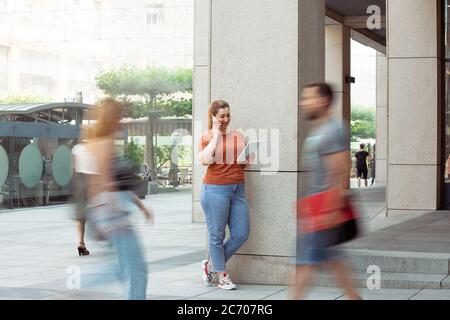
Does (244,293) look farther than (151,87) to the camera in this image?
No

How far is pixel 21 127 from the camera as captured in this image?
23484mm

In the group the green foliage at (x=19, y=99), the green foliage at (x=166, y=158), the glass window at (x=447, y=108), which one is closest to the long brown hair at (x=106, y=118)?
the glass window at (x=447, y=108)

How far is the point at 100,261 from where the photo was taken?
10672 mm

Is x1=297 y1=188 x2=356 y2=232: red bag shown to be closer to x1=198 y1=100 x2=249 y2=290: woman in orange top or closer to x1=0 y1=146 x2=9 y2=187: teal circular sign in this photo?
x1=198 y1=100 x2=249 y2=290: woman in orange top

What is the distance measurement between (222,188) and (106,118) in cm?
216

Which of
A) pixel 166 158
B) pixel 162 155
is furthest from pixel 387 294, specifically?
pixel 166 158

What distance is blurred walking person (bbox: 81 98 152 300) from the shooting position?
5.91 metres

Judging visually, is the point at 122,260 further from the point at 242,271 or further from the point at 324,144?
the point at 242,271

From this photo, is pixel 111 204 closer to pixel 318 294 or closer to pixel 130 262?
pixel 130 262

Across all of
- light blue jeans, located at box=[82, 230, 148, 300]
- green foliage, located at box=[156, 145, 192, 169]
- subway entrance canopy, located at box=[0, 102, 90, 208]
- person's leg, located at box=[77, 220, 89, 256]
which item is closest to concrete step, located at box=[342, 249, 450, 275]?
light blue jeans, located at box=[82, 230, 148, 300]

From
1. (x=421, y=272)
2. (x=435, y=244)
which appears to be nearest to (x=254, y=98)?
(x=421, y=272)

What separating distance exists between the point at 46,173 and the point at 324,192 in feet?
62.5

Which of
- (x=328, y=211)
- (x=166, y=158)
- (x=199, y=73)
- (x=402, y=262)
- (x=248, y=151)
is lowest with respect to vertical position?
(x=402, y=262)

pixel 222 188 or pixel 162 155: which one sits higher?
pixel 162 155
